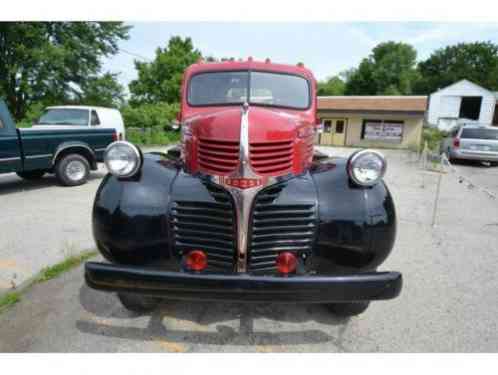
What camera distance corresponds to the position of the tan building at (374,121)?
1973 cm

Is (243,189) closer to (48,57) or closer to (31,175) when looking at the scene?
(31,175)

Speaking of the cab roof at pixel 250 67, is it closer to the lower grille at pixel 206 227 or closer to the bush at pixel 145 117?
the lower grille at pixel 206 227

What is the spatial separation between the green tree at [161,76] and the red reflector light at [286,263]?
2726 centimetres

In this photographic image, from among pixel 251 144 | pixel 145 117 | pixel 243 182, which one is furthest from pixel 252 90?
pixel 145 117

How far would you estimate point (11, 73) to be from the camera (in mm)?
17375

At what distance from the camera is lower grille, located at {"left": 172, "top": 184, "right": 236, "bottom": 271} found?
6.45ft

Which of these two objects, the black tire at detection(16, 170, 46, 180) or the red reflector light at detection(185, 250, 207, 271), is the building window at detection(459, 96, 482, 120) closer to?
the black tire at detection(16, 170, 46, 180)

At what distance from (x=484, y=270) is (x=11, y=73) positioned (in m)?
23.7

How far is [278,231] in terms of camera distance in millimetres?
1962

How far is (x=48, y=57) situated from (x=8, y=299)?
19689 millimetres

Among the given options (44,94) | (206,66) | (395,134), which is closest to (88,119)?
(206,66)

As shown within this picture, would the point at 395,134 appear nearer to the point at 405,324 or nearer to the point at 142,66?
the point at 405,324

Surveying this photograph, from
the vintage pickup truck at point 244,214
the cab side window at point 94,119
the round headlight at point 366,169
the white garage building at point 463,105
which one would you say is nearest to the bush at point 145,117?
the cab side window at point 94,119

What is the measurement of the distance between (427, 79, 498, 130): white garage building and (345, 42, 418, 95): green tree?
10053mm
